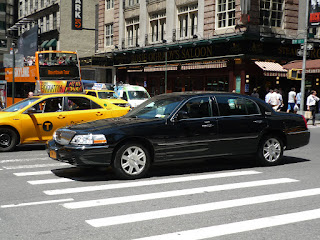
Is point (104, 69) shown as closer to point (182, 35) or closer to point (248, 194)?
point (182, 35)

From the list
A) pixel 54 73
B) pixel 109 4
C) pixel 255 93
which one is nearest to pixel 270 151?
pixel 255 93

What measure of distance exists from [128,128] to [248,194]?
7.79 ft

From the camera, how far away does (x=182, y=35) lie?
31.9m

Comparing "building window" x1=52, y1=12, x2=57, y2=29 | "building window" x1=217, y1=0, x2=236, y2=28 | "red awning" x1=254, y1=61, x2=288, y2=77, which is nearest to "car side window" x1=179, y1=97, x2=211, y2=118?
"red awning" x1=254, y1=61, x2=288, y2=77

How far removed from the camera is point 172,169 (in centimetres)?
891

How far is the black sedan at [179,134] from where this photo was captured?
24.8ft

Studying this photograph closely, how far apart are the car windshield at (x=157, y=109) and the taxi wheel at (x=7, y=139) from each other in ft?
14.0

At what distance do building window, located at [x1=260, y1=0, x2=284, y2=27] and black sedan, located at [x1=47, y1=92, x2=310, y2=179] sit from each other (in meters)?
18.8

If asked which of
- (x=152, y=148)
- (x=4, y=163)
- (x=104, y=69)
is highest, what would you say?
(x=104, y=69)

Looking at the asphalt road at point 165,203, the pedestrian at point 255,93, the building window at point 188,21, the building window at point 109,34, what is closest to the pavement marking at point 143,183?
the asphalt road at point 165,203

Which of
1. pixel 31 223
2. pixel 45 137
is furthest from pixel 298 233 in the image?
pixel 45 137

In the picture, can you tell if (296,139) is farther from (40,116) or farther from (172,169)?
(40,116)

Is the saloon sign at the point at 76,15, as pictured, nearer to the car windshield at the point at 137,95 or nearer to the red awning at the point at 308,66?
the car windshield at the point at 137,95

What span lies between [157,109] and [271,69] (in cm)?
1922
